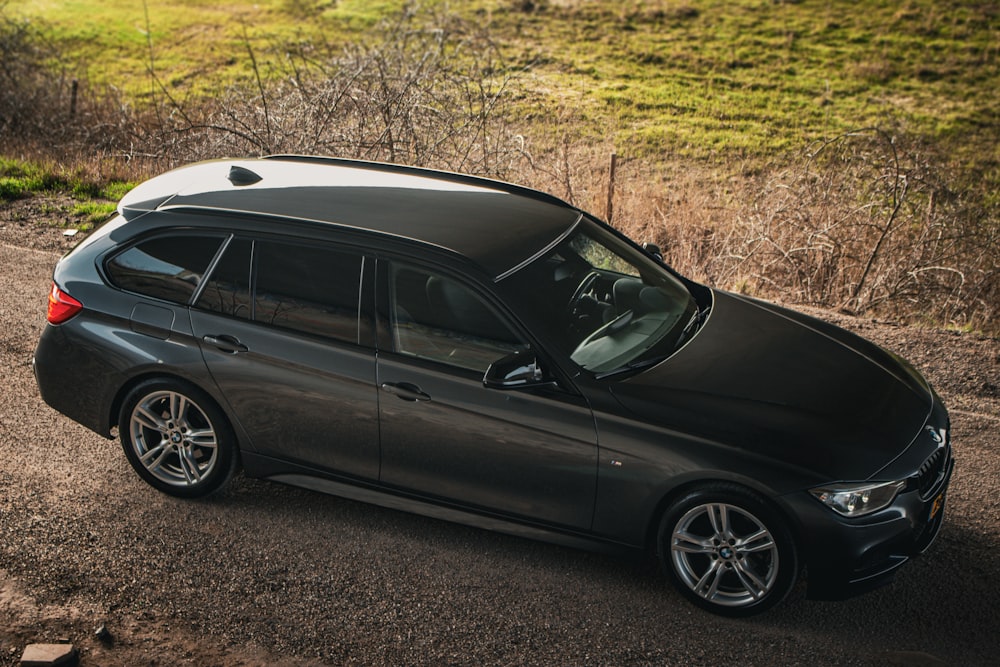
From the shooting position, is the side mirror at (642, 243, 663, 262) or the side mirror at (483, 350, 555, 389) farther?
the side mirror at (642, 243, 663, 262)

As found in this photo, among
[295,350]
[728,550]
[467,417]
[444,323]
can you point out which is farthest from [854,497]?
[295,350]

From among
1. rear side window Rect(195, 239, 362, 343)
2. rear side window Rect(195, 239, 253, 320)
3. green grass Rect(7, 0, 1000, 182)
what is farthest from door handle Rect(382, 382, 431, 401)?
green grass Rect(7, 0, 1000, 182)

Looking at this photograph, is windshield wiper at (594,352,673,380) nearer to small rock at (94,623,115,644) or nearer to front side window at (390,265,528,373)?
front side window at (390,265,528,373)

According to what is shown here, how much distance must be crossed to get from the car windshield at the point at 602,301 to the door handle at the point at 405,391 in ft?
2.25

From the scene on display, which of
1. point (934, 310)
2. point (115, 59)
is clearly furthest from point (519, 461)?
point (115, 59)

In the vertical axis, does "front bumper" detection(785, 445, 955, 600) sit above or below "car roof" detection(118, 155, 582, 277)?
below

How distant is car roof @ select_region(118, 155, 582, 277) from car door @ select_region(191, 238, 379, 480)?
0.28 metres

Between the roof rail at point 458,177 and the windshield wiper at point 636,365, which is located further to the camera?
the roof rail at point 458,177

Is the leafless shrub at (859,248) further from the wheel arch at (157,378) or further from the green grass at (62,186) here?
the green grass at (62,186)

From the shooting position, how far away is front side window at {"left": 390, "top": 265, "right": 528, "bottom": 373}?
4.88 m

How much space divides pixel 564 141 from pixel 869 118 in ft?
39.4

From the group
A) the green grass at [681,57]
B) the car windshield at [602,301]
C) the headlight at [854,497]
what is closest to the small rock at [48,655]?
the car windshield at [602,301]

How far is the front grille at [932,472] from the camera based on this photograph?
15.3ft

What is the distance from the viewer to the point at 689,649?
450 cm
